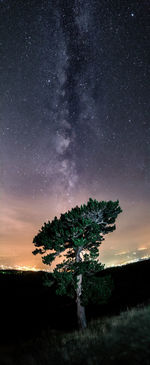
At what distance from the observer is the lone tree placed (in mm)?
11961

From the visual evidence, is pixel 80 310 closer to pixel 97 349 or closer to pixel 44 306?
pixel 97 349

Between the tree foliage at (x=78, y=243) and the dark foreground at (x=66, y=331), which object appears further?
the tree foliage at (x=78, y=243)

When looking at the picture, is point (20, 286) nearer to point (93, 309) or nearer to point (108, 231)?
point (93, 309)

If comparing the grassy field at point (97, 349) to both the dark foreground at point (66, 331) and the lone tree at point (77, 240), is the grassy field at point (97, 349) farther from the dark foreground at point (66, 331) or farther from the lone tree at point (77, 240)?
the lone tree at point (77, 240)

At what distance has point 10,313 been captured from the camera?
55.7 feet

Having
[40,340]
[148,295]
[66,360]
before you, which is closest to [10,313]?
[40,340]

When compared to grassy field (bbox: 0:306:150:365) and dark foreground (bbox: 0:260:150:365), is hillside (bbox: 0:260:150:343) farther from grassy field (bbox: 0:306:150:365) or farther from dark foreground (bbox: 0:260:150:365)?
grassy field (bbox: 0:306:150:365)

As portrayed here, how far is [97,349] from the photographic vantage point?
7891 millimetres

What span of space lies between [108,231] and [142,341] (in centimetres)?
666

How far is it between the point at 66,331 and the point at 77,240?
23.3 ft

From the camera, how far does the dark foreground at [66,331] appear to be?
7.59 meters

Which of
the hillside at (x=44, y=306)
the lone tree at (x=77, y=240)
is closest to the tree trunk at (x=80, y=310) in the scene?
the lone tree at (x=77, y=240)

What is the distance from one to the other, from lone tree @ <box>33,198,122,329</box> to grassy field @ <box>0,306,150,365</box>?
2.73 m

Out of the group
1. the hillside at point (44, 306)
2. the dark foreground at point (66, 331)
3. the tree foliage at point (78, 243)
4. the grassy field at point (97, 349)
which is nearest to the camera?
the grassy field at point (97, 349)
